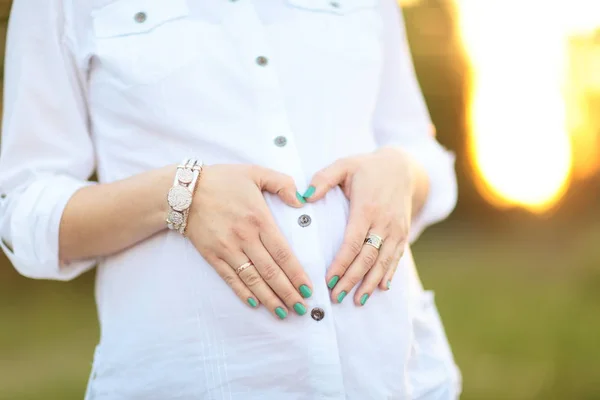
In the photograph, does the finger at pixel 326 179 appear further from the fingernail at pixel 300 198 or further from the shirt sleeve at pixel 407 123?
the shirt sleeve at pixel 407 123

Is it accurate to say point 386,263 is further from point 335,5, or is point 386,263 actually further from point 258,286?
point 335,5

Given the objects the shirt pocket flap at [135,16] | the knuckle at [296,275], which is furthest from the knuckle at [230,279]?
the shirt pocket flap at [135,16]

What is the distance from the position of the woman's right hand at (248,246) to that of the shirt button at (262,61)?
0.26 m

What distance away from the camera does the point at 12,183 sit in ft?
4.74

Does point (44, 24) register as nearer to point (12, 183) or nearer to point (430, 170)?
point (12, 183)

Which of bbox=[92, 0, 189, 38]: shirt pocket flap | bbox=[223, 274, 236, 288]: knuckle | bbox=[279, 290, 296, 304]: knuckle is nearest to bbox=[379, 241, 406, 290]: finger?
bbox=[279, 290, 296, 304]: knuckle

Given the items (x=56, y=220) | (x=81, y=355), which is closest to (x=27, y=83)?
(x=56, y=220)

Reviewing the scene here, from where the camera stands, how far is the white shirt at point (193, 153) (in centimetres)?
131

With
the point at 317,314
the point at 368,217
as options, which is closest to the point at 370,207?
the point at 368,217

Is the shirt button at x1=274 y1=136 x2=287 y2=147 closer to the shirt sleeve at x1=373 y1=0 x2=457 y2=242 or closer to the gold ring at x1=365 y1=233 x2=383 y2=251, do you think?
the gold ring at x1=365 y1=233 x2=383 y2=251

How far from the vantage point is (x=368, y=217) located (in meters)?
1.38

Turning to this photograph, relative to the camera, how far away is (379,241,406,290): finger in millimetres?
1393

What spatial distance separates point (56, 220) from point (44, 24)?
409 millimetres

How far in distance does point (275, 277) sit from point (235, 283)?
0.26 feet
